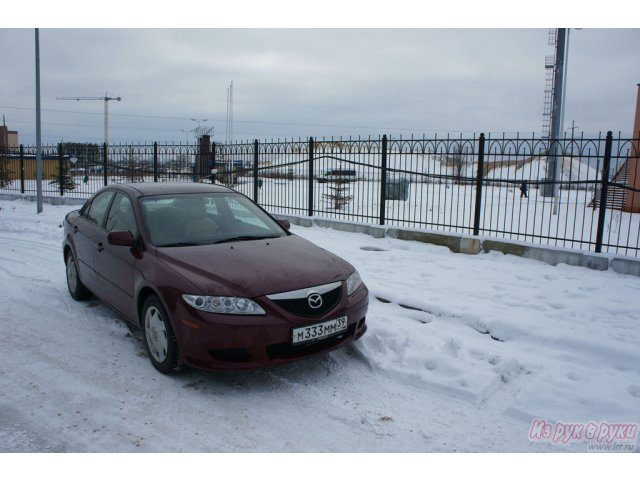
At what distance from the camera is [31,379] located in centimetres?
414

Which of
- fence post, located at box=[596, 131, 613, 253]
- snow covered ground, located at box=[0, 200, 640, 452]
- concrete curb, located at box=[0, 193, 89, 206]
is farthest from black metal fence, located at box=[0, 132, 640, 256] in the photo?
snow covered ground, located at box=[0, 200, 640, 452]

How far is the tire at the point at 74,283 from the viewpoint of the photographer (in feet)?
20.2

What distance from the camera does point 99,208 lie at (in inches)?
233

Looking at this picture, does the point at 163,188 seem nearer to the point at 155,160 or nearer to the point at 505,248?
the point at 505,248

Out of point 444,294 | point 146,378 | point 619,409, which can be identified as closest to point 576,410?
point 619,409

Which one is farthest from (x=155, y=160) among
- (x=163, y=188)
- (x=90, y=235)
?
(x=163, y=188)

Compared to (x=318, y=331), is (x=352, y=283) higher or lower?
higher

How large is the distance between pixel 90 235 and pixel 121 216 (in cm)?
68

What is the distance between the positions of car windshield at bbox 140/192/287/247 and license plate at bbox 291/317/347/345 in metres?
1.39

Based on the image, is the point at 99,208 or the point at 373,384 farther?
the point at 99,208

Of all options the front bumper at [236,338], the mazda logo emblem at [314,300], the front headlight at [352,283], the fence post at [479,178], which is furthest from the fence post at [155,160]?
the mazda logo emblem at [314,300]

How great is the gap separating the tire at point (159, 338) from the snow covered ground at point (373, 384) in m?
0.13

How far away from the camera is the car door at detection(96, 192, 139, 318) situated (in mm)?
4719

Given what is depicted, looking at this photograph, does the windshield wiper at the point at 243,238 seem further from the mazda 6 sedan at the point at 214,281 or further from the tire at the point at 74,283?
the tire at the point at 74,283
